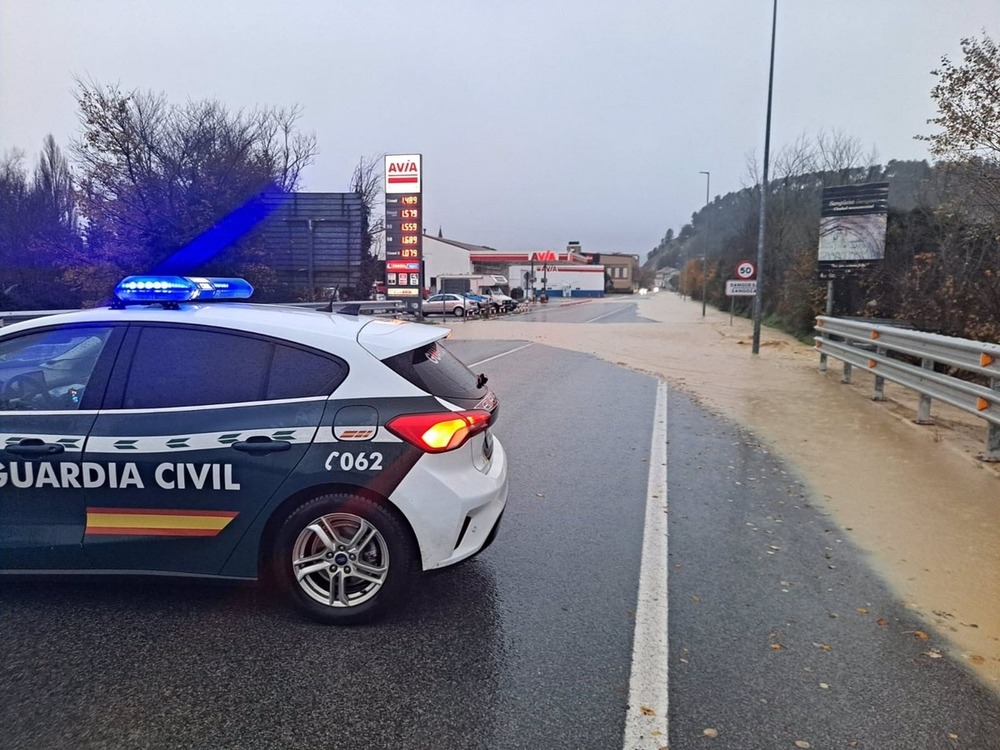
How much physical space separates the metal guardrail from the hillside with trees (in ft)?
8.74

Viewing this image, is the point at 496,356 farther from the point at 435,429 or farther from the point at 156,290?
the point at 435,429

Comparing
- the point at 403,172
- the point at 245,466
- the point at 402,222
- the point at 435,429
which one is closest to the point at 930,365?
the point at 435,429

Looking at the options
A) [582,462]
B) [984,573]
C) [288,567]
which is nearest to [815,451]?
[582,462]

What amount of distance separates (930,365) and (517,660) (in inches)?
321

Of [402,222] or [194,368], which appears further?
[402,222]

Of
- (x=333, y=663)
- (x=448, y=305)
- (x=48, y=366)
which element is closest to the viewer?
(x=333, y=663)

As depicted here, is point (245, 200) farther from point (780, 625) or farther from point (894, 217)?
point (780, 625)

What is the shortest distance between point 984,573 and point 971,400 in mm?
3649

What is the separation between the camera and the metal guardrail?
23.2 feet

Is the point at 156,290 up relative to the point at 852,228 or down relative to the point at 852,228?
down

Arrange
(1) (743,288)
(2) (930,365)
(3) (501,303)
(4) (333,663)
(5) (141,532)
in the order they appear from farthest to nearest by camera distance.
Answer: (3) (501,303) < (1) (743,288) < (2) (930,365) < (5) (141,532) < (4) (333,663)

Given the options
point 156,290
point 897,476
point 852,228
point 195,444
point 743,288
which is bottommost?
point 897,476

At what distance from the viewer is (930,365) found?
9.13 meters

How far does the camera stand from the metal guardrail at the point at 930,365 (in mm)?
7066
